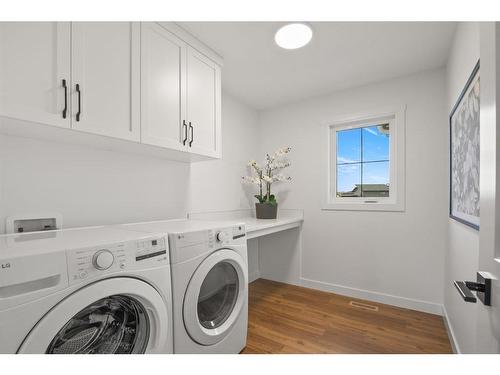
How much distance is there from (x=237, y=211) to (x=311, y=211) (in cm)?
85

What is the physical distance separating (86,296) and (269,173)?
7.17 ft

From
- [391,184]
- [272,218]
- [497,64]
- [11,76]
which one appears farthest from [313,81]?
[11,76]

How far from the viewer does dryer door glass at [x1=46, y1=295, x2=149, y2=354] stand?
86cm

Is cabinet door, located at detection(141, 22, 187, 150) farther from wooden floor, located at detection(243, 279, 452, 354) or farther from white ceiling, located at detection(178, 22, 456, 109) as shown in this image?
wooden floor, located at detection(243, 279, 452, 354)

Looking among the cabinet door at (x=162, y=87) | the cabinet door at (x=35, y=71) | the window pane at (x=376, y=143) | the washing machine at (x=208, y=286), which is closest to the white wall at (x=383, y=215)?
the window pane at (x=376, y=143)

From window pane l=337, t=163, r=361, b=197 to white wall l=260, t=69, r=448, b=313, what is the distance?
23cm

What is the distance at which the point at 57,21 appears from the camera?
1.02m

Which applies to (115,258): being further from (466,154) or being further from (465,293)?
(466,154)

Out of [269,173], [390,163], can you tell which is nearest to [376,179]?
[390,163]

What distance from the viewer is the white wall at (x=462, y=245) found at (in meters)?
1.17

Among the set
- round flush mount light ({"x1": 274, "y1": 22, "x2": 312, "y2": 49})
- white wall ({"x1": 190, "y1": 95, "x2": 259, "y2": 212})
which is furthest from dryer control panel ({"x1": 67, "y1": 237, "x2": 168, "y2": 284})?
round flush mount light ({"x1": 274, "y1": 22, "x2": 312, "y2": 49})

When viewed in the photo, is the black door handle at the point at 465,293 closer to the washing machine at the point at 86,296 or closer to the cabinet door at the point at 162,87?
the washing machine at the point at 86,296

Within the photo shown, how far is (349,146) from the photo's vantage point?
2.61m
